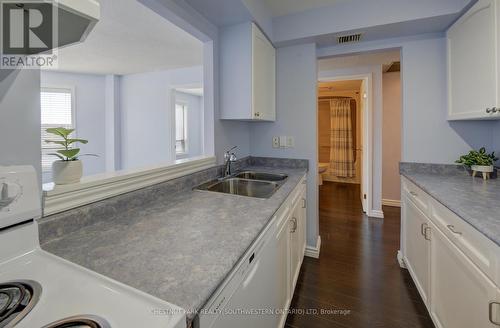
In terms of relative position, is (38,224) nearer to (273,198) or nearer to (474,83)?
(273,198)

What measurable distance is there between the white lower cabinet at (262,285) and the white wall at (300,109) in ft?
2.30

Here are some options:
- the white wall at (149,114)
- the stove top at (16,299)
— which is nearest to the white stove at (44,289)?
the stove top at (16,299)

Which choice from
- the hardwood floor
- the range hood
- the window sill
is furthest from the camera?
the hardwood floor

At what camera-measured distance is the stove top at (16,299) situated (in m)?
0.44

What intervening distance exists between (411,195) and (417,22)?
1372mm

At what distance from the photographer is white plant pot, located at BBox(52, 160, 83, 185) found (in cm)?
92

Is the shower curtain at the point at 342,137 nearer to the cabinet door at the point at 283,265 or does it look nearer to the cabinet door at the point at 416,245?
the cabinet door at the point at 416,245

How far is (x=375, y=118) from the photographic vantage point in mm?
3367

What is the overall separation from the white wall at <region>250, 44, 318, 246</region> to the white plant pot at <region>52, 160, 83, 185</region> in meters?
1.82

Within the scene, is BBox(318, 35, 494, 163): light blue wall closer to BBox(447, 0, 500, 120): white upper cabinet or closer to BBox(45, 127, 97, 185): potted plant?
BBox(447, 0, 500, 120): white upper cabinet

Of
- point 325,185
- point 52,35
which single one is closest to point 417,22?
point 52,35

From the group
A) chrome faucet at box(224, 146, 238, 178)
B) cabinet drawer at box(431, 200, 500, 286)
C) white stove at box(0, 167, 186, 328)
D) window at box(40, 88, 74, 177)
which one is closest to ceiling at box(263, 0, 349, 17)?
chrome faucet at box(224, 146, 238, 178)

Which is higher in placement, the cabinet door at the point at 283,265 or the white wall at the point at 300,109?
the white wall at the point at 300,109

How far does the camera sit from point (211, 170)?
185cm
